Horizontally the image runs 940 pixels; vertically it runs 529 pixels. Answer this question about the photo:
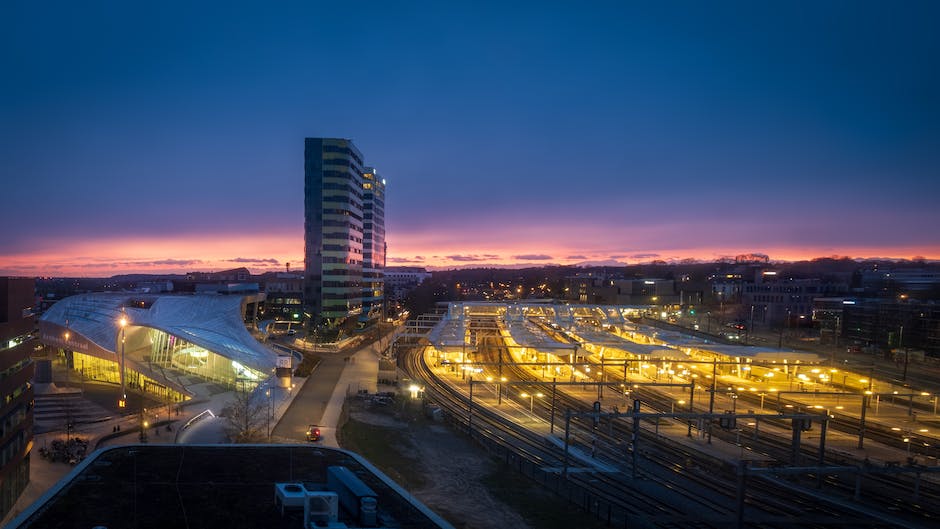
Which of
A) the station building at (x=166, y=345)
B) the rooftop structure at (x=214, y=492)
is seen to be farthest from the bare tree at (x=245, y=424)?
the rooftop structure at (x=214, y=492)

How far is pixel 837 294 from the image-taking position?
64562 millimetres

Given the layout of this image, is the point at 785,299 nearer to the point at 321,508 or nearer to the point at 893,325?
the point at 893,325

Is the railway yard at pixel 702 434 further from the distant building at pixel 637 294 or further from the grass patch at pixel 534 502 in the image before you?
the distant building at pixel 637 294

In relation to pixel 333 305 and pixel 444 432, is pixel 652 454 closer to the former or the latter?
pixel 444 432

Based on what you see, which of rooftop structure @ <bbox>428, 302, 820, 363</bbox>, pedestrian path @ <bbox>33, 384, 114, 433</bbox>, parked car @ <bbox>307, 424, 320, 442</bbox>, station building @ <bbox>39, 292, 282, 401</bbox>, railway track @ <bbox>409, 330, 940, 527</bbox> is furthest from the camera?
rooftop structure @ <bbox>428, 302, 820, 363</bbox>

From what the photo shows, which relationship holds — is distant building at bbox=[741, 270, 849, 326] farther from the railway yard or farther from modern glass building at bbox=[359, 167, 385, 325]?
modern glass building at bbox=[359, 167, 385, 325]

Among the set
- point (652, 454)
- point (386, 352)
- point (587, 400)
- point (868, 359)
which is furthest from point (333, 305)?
point (868, 359)

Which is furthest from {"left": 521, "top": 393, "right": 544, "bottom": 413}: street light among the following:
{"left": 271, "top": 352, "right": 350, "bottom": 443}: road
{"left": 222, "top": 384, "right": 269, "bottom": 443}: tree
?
{"left": 222, "top": 384, "right": 269, "bottom": 443}: tree

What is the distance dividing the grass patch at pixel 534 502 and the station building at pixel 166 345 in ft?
50.5

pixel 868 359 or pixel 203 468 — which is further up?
pixel 203 468

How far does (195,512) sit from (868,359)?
47085 mm

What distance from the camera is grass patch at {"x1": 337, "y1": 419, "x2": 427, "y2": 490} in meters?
17.3

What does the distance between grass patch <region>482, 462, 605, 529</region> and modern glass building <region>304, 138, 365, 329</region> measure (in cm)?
4520

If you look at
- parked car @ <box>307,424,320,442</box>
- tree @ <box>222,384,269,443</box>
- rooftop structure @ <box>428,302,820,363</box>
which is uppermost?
rooftop structure @ <box>428,302,820,363</box>
